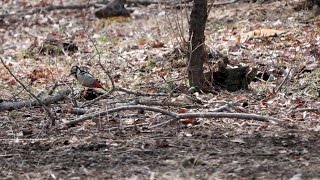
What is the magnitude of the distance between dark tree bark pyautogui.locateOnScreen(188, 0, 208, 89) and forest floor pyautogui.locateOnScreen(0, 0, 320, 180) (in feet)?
0.48

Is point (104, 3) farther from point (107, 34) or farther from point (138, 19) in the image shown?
point (107, 34)

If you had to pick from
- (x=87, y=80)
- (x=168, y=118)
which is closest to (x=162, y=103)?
(x=168, y=118)

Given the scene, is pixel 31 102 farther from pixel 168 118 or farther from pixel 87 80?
pixel 168 118

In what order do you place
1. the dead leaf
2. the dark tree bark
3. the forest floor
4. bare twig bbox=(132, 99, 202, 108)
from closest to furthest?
the forest floor
bare twig bbox=(132, 99, 202, 108)
the dark tree bark
the dead leaf

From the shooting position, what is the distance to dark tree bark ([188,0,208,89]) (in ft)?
18.0

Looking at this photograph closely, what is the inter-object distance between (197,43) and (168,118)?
3.56ft

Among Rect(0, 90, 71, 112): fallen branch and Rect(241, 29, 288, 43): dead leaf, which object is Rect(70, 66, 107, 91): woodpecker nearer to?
Rect(0, 90, 71, 112): fallen branch

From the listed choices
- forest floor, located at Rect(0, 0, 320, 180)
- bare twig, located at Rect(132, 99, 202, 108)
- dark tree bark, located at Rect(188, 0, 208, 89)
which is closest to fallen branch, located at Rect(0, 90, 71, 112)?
forest floor, located at Rect(0, 0, 320, 180)

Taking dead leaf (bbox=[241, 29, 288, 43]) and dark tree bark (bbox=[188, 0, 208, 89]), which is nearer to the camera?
dark tree bark (bbox=[188, 0, 208, 89])

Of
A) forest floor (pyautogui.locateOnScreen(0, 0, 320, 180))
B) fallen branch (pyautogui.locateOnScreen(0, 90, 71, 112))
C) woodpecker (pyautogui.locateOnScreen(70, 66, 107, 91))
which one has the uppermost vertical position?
woodpecker (pyautogui.locateOnScreen(70, 66, 107, 91))

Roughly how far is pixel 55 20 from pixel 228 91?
7051mm

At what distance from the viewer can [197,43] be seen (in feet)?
18.4

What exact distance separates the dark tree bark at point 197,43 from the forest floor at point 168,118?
14cm

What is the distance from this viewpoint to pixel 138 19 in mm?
11812
